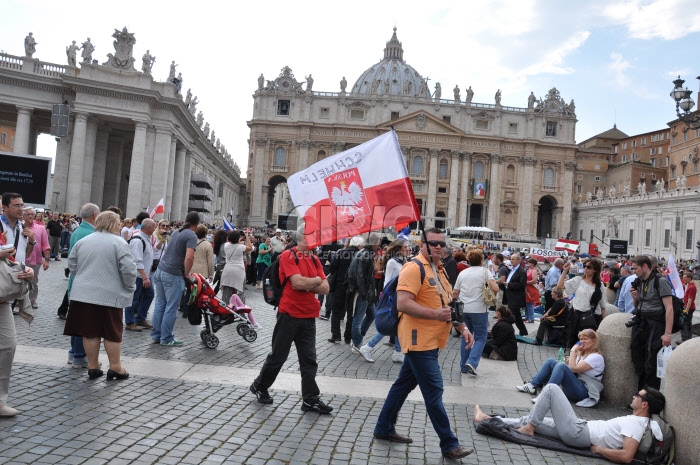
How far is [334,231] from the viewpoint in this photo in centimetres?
648

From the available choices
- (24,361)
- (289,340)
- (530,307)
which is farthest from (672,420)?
(530,307)

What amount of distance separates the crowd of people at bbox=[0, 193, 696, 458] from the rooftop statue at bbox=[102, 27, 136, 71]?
2524cm

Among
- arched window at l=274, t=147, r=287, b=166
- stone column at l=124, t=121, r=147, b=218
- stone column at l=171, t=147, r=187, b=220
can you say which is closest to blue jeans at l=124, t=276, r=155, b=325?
stone column at l=124, t=121, r=147, b=218

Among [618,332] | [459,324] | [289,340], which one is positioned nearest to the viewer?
[459,324]

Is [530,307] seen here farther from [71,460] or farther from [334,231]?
[71,460]

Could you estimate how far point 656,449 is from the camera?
5.10 meters

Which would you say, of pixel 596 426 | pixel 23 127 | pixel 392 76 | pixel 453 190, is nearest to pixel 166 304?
pixel 596 426

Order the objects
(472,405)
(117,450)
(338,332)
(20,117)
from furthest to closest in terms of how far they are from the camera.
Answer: (20,117) < (338,332) < (472,405) < (117,450)

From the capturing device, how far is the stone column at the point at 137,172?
102ft

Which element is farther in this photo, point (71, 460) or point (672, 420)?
point (672, 420)

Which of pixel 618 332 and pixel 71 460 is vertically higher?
pixel 618 332

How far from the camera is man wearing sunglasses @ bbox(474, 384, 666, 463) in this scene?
5.03 metres

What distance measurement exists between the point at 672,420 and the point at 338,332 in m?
5.58

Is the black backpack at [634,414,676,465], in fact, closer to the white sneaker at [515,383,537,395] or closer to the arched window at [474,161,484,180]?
the white sneaker at [515,383,537,395]
